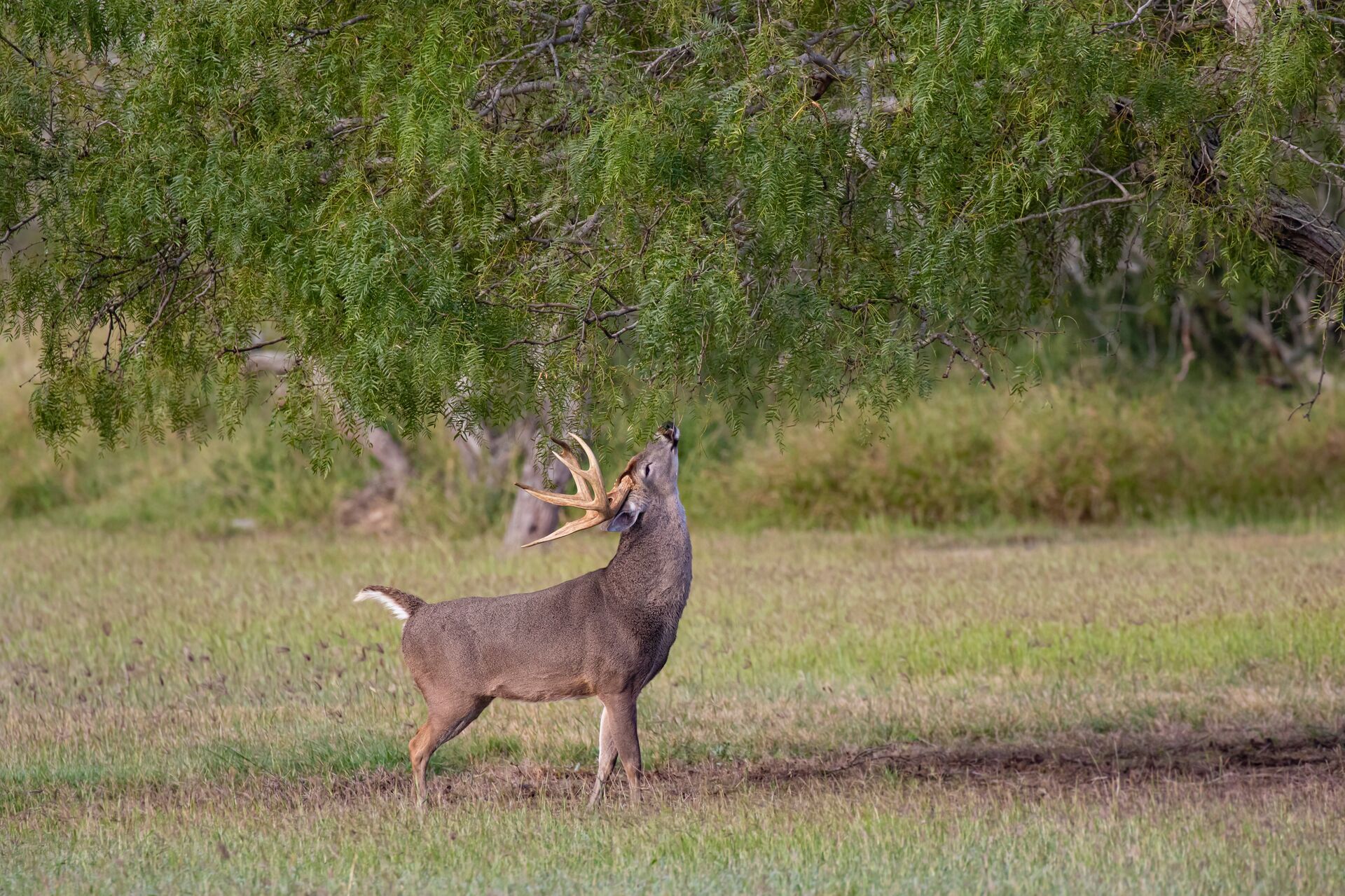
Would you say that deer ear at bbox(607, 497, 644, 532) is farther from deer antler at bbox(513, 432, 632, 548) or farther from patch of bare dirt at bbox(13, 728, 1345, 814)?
patch of bare dirt at bbox(13, 728, 1345, 814)

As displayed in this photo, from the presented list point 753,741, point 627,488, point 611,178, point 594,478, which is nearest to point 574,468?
point 594,478

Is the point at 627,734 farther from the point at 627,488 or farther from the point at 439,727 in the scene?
the point at 627,488

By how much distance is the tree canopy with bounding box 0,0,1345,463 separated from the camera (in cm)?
581

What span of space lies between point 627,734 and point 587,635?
47cm

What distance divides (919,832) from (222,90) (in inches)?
161

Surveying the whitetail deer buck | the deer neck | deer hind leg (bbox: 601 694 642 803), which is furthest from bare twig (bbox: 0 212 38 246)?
deer hind leg (bbox: 601 694 642 803)

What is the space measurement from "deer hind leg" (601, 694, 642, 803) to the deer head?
0.75m

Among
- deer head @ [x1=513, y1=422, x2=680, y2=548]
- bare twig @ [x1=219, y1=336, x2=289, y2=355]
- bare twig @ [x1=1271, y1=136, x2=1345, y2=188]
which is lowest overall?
deer head @ [x1=513, y1=422, x2=680, y2=548]

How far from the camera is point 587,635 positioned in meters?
6.99

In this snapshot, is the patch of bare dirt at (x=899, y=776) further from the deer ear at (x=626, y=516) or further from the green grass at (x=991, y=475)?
the green grass at (x=991, y=475)

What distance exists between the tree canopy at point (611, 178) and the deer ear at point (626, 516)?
0.63 meters

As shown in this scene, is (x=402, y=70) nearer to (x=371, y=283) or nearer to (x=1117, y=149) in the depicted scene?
(x=371, y=283)

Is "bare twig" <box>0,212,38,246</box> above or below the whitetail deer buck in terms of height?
above

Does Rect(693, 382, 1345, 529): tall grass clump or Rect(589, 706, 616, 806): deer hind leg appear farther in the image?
Rect(693, 382, 1345, 529): tall grass clump
